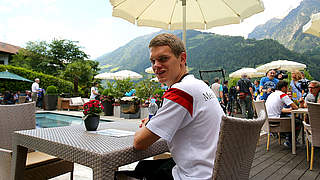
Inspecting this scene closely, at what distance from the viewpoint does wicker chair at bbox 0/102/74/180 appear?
152cm

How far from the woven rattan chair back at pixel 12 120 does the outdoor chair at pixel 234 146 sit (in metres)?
1.83

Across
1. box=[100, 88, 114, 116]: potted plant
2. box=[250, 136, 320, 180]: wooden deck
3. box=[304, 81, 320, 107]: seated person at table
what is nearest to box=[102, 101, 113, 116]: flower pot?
box=[100, 88, 114, 116]: potted plant

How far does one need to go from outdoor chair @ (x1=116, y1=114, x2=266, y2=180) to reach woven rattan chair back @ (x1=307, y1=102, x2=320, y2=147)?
2.21 metres

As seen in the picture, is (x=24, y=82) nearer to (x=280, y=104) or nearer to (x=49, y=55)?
(x=49, y=55)

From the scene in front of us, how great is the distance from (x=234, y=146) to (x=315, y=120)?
2467mm

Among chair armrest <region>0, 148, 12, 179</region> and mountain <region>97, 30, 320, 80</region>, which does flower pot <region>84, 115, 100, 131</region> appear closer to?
chair armrest <region>0, 148, 12, 179</region>

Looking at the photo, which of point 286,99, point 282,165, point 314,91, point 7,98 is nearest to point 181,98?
point 282,165

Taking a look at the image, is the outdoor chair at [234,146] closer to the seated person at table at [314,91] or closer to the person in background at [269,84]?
the seated person at table at [314,91]

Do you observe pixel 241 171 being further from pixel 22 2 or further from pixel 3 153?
pixel 22 2

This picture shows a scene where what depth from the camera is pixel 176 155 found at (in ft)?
3.14

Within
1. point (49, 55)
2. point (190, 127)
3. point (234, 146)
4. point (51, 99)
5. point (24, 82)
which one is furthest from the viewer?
point (49, 55)

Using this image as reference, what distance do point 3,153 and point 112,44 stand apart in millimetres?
149054

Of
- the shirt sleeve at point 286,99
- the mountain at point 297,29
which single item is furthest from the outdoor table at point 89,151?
the mountain at point 297,29

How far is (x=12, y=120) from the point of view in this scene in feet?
6.07
